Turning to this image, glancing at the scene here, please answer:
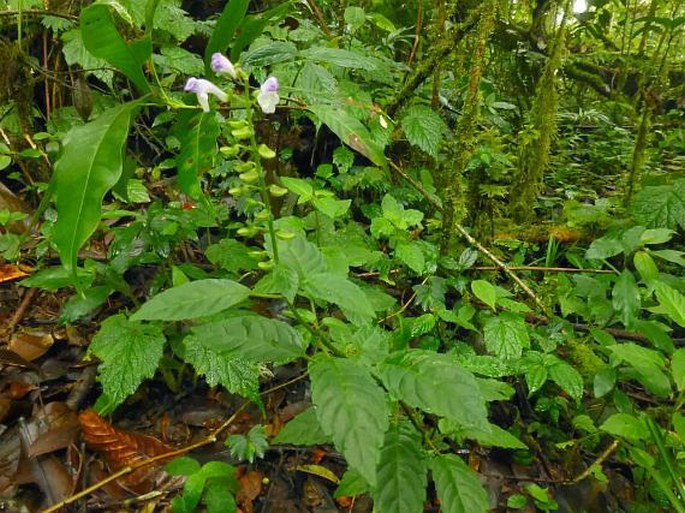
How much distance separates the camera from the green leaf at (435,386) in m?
0.82

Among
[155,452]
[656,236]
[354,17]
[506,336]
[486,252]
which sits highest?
[354,17]

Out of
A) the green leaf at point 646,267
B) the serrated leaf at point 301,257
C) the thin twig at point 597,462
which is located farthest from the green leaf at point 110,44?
the thin twig at point 597,462

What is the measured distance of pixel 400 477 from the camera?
0.99 meters

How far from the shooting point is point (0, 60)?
2312 millimetres

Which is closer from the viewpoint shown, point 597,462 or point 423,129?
point 597,462

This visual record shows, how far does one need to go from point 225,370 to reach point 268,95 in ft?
2.55

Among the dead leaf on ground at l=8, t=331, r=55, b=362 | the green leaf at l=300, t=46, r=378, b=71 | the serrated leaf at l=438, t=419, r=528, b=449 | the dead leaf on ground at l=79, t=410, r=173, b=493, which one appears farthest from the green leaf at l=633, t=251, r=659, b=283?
the dead leaf on ground at l=8, t=331, r=55, b=362

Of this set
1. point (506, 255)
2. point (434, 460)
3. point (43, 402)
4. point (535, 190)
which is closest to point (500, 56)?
point (535, 190)

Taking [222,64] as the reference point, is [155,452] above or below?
below

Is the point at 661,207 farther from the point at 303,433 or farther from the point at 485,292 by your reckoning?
the point at 303,433

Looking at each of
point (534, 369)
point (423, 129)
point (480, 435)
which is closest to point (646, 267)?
point (534, 369)

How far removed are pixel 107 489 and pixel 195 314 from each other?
94 cm

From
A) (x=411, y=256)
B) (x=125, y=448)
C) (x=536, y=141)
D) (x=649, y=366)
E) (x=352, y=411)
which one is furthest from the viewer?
(x=536, y=141)

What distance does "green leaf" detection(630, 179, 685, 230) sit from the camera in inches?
77.7
